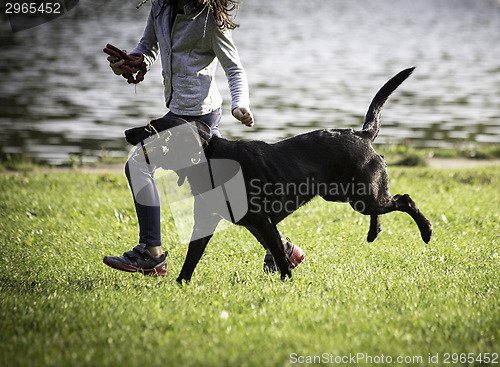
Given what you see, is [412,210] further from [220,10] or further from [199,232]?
[220,10]

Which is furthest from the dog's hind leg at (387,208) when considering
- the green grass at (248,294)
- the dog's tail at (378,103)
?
the dog's tail at (378,103)

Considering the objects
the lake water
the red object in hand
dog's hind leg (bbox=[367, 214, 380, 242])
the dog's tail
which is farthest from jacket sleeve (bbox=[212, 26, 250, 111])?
the lake water

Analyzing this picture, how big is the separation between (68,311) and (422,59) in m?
28.7

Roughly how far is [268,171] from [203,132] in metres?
0.56

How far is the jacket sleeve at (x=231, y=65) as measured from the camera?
4254 mm

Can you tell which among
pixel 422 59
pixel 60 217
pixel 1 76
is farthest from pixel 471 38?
pixel 60 217

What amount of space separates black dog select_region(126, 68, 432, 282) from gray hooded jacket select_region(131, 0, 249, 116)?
0.33 metres

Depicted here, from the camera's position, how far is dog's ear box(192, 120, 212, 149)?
4.02 meters

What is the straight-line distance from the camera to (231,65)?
435 cm

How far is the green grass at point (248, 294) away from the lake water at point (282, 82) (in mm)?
4560

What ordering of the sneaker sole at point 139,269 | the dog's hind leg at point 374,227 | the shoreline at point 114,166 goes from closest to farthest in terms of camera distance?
1. the sneaker sole at point 139,269
2. the dog's hind leg at point 374,227
3. the shoreline at point 114,166

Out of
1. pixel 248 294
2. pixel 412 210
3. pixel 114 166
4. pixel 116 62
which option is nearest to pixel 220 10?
pixel 116 62

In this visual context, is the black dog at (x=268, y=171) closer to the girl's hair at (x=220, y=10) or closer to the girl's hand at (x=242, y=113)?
the girl's hand at (x=242, y=113)

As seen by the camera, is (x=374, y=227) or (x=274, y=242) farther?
(x=374, y=227)
